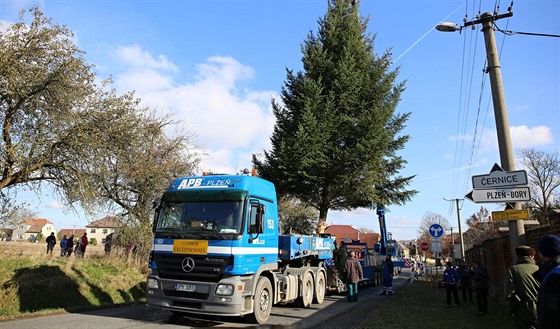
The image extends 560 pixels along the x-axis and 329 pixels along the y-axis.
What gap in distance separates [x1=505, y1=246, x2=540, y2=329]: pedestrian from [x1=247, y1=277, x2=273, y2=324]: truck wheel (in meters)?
5.32

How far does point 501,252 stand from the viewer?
549 inches

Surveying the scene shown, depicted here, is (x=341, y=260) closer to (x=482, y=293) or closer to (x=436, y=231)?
(x=436, y=231)

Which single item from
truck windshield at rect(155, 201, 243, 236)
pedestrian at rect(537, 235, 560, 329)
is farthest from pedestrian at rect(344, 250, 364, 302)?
pedestrian at rect(537, 235, 560, 329)

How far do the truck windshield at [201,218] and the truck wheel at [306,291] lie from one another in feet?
14.2

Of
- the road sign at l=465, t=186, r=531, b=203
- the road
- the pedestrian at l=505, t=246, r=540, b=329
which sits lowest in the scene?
the road

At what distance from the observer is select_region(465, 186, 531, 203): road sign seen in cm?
776

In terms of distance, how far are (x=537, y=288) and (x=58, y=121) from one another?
13469 millimetres

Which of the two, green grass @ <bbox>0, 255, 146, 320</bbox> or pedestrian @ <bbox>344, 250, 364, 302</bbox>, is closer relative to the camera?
green grass @ <bbox>0, 255, 146, 320</bbox>

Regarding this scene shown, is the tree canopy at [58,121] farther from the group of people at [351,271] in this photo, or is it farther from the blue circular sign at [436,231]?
the blue circular sign at [436,231]

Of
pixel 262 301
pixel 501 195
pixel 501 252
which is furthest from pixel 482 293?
pixel 262 301

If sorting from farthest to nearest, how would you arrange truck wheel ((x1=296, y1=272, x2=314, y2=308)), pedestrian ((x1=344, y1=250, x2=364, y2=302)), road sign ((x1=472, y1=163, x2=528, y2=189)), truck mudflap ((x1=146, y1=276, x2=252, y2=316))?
pedestrian ((x1=344, y1=250, x2=364, y2=302)) < truck wheel ((x1=296, y1=272, x2=314, y2=308)) < truck mudflap ((x1=146, y1=276, x2=252, y2=316)) < road sign ((x1=472, y1=163, x2=528, y2=189))

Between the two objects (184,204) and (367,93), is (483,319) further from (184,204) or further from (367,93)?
(367,93)

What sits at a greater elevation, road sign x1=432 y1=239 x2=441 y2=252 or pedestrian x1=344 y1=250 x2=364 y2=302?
road sign x1=432 y1=239 x2=441 y2=252

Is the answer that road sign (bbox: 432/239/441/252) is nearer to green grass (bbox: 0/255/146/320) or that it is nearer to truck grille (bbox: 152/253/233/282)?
green grass (bbox: 0/255/146/320)
